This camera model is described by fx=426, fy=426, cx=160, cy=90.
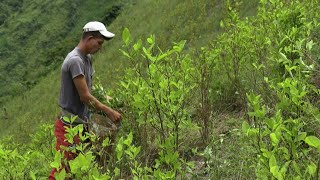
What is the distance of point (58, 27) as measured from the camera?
43.9 metres

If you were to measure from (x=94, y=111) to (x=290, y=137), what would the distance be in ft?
7.40

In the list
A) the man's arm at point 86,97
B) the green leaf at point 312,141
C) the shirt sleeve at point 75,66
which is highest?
the green leaf at point 312,141

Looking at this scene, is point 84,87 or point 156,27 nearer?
point 84,87

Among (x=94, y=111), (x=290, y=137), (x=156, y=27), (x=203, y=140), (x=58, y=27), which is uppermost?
(x=290, y=137)

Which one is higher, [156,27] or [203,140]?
[203,140]

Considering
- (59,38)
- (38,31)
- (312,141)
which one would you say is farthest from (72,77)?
(38,31)

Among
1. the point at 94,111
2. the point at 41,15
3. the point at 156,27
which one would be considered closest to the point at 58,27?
the point at 41,15

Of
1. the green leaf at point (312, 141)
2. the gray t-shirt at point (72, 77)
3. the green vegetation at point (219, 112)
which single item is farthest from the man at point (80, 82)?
the green leaf at point (312, 141)

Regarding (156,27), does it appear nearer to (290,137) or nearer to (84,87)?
(84,87)

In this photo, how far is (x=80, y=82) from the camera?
351cm

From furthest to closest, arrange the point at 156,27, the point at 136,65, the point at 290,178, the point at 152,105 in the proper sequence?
the point at 156,27 < the point at 136,65 < the point at 152,105 < the point at 290,178

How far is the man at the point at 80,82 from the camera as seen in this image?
3.51 metres

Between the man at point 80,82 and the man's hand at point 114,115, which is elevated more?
the man at point 80,82

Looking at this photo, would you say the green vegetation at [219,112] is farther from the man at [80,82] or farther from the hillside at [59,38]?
the hillside at [59,38]
